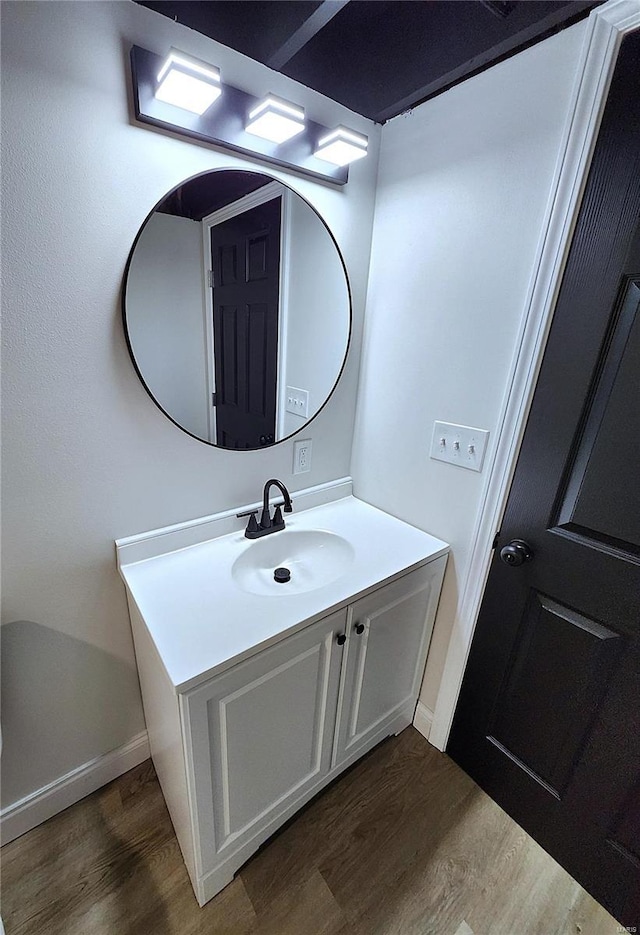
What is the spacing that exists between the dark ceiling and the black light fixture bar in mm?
98

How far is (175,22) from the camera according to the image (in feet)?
2.89

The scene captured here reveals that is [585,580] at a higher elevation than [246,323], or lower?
lower

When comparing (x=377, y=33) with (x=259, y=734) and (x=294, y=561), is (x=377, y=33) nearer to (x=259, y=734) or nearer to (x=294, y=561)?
(x=294, y=561)

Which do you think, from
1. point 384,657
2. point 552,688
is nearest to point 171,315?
point 384,657

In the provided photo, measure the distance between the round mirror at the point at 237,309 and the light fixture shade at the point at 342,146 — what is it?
0.13 metres

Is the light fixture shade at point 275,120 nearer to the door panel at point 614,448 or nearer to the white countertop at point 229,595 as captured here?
the door panel at point 614,448

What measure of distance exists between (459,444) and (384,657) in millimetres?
720

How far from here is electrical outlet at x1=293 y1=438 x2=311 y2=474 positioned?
4.68ft

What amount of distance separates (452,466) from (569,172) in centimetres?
77

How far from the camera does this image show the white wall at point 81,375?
0.81 meters

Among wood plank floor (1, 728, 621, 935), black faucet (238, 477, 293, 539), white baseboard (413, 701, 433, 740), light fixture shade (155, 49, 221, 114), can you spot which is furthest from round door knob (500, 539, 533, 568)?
light fixture shade (155, 49, 221, 114)

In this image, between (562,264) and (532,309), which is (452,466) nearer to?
(532,309)

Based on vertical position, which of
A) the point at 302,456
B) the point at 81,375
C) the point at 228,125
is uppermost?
the point at 228,125

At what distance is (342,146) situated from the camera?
1.09 m
